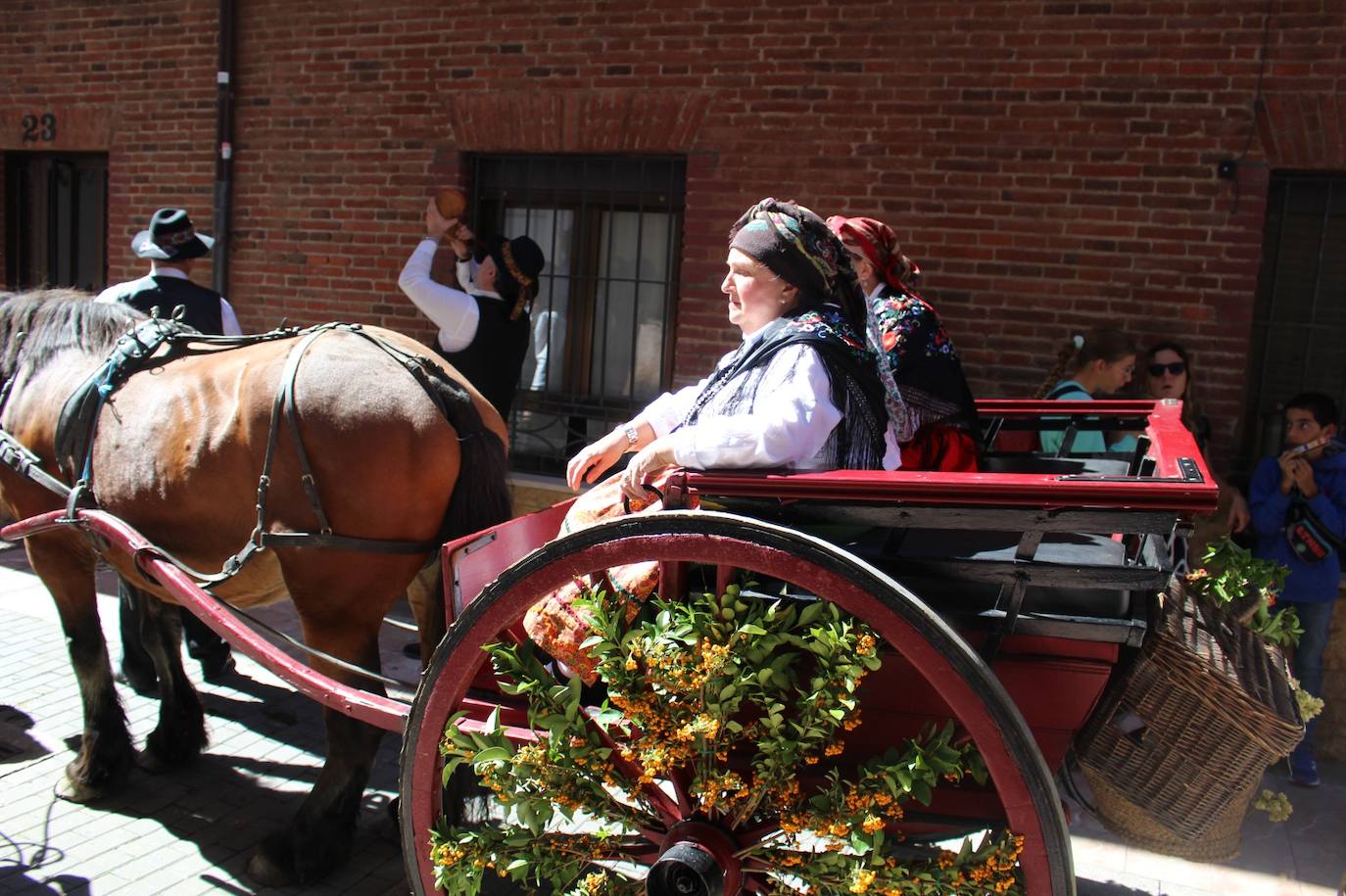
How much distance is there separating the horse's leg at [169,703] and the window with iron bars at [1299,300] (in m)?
4.89

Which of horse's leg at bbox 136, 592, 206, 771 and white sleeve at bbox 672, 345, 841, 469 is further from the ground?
white sleeve at bbox 672, 345, 841, 469

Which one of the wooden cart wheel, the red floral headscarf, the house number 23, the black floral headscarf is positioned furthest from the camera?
the house number 23

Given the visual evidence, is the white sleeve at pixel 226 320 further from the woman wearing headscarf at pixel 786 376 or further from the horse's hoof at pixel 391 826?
the woman wearing headscarf at pixel 786 376

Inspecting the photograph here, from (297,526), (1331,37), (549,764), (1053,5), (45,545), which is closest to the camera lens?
(549,764)

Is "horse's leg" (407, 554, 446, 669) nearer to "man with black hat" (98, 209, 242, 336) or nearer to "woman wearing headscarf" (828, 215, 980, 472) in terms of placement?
"woman wearing headscarf" (828, 215, 980, 472)

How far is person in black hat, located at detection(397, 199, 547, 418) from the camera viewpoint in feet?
17.3

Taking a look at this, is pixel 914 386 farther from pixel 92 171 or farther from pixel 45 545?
pixel 92 171

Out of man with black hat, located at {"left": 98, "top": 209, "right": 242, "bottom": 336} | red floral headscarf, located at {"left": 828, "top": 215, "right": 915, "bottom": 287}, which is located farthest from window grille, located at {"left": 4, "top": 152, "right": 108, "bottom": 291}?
red floral headscarf, located at {"left": 828, "top": 215, "right": 915, "bottom": 287}

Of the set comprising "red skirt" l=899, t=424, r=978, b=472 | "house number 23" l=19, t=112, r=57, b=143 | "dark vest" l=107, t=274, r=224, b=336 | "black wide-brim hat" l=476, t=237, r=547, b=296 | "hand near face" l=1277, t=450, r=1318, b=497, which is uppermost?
"house number 23" l=19, t=112, r=57, b=143

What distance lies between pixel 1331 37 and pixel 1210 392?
1618 millimetres

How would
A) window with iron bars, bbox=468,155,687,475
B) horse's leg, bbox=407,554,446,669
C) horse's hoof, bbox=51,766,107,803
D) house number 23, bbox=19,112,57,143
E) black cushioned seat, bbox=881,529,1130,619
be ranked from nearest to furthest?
black cushioned seat, bbox=881,529,1130,619 < horse's leg, bbox=407,554,446,669 < horse's hoof, bbox=51,766,107,803 < window with iron bars, bbox=468,155,687,475 < house number 23, bbox=19,112,57,143

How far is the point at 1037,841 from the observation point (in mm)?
1973

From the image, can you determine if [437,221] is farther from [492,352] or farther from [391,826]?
[391,826]

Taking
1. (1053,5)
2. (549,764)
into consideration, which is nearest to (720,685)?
(549,764)
